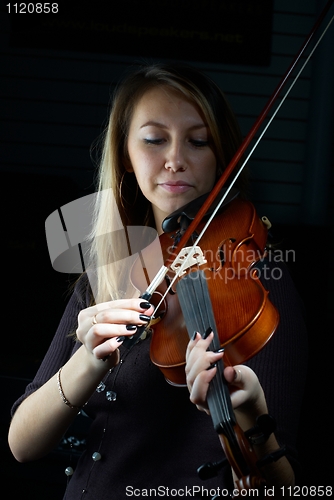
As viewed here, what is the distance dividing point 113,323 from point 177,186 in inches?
17.0

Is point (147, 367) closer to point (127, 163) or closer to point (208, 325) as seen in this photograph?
point (208, 325)

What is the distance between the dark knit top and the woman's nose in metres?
0.30

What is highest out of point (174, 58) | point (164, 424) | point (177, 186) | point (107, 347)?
point (174, 58)

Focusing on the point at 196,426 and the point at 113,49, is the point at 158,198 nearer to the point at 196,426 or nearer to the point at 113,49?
the point at 196,426

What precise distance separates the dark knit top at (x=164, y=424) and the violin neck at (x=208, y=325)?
198mm

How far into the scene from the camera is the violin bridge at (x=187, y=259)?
3.65 feet

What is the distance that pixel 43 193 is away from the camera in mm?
2438

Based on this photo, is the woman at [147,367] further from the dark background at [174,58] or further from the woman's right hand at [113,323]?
the dark background at [174,58]

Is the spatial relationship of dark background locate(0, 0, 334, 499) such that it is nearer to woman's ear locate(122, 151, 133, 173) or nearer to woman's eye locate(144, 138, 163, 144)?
woman's ear locate(122, 151, 133, 173)

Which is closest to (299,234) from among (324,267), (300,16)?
(324,267)

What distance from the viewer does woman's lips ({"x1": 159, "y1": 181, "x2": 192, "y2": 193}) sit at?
48.8 inches

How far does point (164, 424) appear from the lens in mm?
1139

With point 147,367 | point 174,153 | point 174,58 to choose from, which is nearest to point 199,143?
point 174,153

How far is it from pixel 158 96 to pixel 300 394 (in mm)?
708
